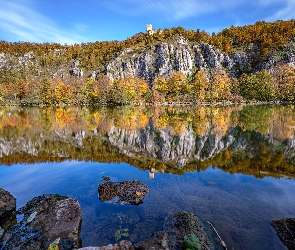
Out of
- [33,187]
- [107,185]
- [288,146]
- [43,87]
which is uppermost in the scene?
[43,87]

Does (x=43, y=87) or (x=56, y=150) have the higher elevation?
(x=43, y=87)

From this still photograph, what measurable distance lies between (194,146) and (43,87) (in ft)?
311

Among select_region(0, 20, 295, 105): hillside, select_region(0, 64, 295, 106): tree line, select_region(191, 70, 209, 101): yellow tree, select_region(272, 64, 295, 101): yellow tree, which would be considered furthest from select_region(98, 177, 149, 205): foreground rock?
select_region(272, 64, 295, 101): yellow tree

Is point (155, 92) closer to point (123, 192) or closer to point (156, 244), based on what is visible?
point (123, 192)

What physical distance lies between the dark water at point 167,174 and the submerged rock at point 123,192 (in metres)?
0.37

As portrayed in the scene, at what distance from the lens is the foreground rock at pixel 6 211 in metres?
8.48

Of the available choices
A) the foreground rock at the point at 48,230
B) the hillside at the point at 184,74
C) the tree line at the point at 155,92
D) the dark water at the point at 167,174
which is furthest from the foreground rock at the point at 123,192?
the hillside at the point at 184,74

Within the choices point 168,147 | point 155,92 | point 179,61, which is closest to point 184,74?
point 179,61

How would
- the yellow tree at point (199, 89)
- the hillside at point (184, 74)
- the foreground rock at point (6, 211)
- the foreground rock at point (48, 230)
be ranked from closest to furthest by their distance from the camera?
the foreground rock at point (48, 230) < the foreground rock at point (6, 211) < the yellow tree at point (199, 89) < the hillside at point (184, 74)

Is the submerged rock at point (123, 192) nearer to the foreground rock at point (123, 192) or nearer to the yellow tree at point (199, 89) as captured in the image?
the foreground rock at point (123, 192)

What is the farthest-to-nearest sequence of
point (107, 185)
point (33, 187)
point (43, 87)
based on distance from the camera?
point (43, 87) < point (33, 187) < point (107, 185)

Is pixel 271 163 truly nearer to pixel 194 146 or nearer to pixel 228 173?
pixel 228 173

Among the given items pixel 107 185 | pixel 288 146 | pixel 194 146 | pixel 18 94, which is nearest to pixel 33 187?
pixel 107 185

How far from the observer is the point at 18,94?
11125 cm
